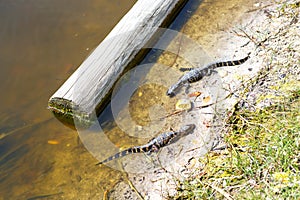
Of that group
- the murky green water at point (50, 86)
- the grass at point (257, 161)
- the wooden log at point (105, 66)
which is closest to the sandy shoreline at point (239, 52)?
the murky green water at point (50, 86)

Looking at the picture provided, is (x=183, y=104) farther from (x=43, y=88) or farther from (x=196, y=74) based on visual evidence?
(x=43, y=88)

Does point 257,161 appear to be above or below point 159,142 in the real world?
above

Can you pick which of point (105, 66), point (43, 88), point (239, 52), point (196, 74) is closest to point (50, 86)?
point (43, 88)

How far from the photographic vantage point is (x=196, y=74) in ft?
18.8

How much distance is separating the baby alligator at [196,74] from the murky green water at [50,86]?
0.62 feet

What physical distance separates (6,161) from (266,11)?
4.20 meters

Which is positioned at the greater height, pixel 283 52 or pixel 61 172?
pixel 283 52

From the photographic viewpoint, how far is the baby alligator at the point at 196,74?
572cm

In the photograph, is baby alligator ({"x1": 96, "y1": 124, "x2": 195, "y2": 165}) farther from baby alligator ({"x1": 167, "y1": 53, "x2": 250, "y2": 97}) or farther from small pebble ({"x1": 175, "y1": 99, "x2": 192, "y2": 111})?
baby alligator ({"x1": 167, "y1": 53, "x2": 250, "y2": 97})

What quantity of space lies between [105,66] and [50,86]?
0.95m

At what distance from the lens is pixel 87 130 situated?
545cm

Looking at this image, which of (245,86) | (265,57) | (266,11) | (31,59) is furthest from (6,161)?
(266,11)

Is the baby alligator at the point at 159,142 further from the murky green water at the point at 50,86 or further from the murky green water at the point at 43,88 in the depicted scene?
the murky green water at the point at 43,88

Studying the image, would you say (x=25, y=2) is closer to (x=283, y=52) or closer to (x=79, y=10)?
(x=79, y=10)
